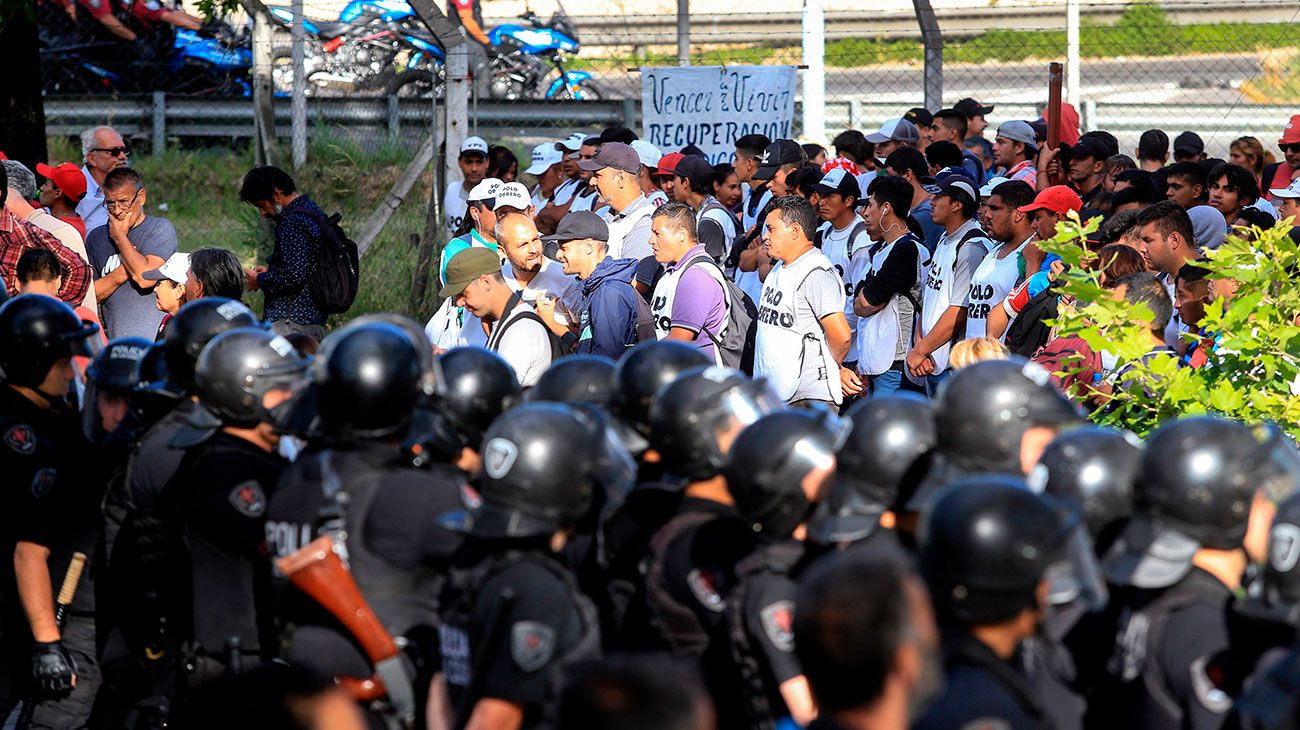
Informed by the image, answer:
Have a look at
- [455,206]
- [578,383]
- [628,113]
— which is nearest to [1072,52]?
[628,113]

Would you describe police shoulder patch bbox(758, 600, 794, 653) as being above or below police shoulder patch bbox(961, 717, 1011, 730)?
below

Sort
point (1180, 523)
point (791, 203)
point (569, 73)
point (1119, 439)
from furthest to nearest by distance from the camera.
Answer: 1. point (569, 73)
2. point (791, 203)
3. point (1119, 439)
4. point (1180, 523)

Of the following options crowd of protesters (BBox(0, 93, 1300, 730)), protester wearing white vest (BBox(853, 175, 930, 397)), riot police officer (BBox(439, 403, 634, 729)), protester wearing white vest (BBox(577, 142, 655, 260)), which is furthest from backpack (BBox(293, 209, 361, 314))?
riot police officer (BBox(439, 403, 634, 729))

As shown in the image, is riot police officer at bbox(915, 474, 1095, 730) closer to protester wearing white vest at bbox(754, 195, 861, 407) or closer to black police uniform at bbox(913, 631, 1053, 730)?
black police uniform at bbox(913, 631, 1053, 730)

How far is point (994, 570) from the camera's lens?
302 cm

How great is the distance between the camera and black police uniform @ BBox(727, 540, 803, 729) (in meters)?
3.65

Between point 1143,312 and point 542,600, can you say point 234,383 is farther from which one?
point 1143,312

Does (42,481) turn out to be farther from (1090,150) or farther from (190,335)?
(1090,150)

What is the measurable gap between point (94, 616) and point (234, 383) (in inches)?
63.1

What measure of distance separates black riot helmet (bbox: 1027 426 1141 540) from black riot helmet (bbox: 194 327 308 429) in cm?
228

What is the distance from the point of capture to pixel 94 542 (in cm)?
562

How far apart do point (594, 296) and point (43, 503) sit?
3.25 meters

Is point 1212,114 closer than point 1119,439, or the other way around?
point 1119,439

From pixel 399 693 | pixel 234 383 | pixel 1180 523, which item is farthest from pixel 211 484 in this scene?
pixel 1180 523
